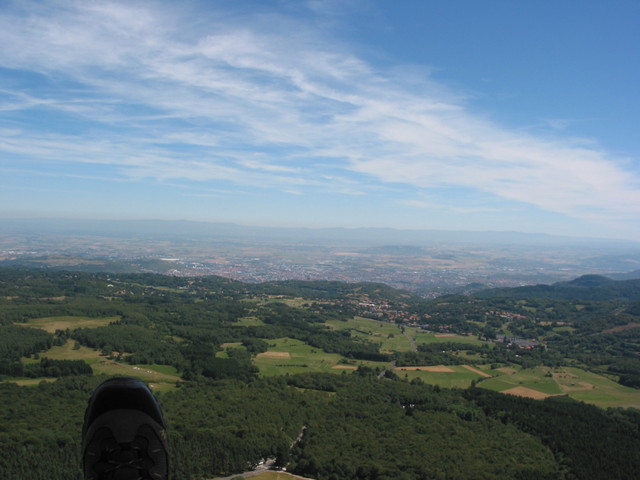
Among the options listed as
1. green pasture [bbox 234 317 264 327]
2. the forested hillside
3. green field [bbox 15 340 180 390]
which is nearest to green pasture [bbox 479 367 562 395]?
the forested hillside

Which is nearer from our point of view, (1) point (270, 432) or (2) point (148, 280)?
(1) point (270, 432)

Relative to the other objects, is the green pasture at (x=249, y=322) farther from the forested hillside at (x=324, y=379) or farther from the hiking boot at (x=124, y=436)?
the hiking boot at (x=124, y=436)

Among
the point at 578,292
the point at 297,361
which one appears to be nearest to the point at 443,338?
the point at 297,361

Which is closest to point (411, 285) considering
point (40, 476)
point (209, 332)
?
point (209, 332)

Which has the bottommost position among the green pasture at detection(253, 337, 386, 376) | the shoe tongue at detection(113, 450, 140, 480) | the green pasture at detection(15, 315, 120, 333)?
the green pasture at detection(253, 337, 386, 376)

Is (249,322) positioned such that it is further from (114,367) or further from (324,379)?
(324,379)

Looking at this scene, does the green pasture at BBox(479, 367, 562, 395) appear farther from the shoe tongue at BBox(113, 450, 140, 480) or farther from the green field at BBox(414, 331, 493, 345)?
the shoe tongue at BBox(113, 450, 140, 480)

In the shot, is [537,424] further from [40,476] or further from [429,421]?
[40,476]
